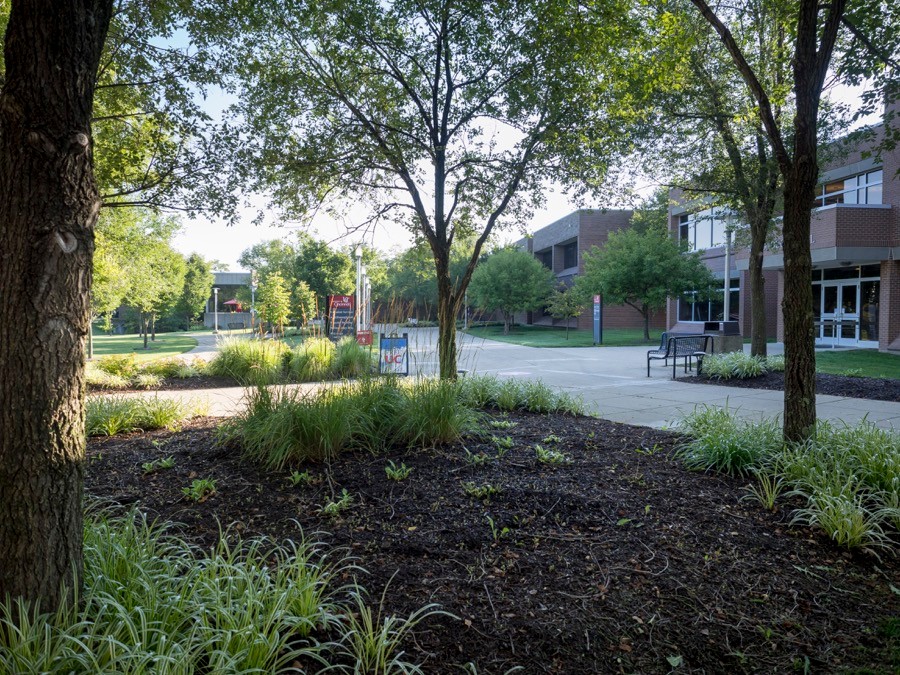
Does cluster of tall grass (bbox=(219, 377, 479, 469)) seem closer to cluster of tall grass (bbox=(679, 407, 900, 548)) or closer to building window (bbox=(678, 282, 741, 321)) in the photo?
cluster of tall grass (bbox=(679, 407, 900, 548))

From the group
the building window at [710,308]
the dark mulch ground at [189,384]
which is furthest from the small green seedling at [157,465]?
the building window at [710,308]

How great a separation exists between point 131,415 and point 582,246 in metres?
39.4

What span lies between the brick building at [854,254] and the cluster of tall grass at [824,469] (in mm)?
11130

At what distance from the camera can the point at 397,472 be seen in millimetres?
3961

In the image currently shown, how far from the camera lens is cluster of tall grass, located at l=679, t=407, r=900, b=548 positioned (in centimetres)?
326

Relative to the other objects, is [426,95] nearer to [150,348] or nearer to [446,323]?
[446,323]

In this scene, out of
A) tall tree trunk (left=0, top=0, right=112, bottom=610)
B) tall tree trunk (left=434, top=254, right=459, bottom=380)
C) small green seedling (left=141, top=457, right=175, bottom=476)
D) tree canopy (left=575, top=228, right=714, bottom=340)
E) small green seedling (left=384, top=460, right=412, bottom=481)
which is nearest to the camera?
tall tree trunk (left=0, top=0, right=112, bottom=610)

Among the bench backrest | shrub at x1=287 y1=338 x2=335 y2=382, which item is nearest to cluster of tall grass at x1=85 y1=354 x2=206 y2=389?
shrub at x1=287 y1=338 x2=335 y2=382

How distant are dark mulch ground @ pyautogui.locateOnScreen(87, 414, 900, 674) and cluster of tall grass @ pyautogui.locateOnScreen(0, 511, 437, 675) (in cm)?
23

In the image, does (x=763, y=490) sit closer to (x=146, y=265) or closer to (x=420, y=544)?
(x=420, y=544)

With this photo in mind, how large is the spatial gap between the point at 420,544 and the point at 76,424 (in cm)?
172

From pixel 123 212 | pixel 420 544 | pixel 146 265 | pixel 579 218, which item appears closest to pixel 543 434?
pixel 420 544

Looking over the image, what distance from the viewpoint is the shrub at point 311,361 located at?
1094 centimetres

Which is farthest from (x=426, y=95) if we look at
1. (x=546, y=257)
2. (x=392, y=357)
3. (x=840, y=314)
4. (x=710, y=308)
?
(x=546, y=257)
